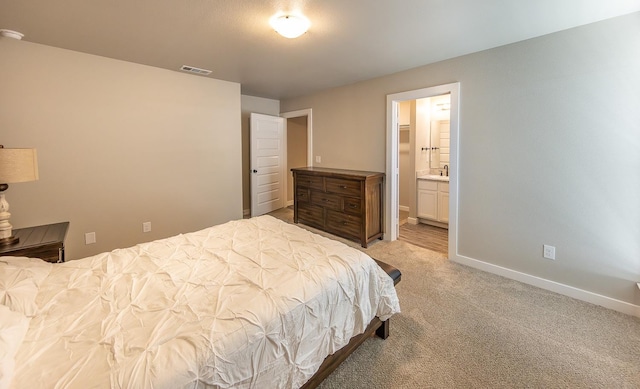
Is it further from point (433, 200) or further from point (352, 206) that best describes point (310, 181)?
point (433, 200)

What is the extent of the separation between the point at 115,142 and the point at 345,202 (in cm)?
296

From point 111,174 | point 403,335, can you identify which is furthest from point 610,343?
point 111,174

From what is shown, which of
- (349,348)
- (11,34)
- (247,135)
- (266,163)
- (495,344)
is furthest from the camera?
(266,163)

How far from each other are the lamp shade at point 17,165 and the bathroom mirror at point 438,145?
5.30 m

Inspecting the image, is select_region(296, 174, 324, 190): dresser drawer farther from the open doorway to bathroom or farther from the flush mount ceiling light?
the flush mount ceiling light

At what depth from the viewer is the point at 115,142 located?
10.3 ft

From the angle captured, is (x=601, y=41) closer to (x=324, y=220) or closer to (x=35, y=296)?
(x=324, y=220)

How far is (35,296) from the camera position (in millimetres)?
1308

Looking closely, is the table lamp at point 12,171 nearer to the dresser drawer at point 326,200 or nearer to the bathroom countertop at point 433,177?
the dresser drawer at point 326,200

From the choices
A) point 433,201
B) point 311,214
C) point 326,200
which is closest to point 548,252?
point 433,201

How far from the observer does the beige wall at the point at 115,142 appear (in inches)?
104

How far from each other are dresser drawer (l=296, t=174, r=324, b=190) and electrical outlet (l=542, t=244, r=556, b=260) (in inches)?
107

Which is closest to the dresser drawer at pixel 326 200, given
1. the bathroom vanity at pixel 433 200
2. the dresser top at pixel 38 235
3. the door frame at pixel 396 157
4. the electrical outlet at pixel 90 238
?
the door frame at pixel 396 157

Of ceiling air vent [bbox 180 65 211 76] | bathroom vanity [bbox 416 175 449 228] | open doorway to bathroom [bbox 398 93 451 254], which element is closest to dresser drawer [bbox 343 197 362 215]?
open doorway to bathroom [bbox 398 93 451 254]
